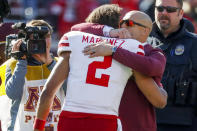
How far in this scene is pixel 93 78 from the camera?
3.49 metres

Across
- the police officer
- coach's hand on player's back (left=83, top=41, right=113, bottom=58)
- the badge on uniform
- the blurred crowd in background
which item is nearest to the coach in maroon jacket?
coach's hand on player's back (left=83, top=41, right=113, bottom=58)

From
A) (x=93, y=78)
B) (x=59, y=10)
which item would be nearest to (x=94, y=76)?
(x=93, y=78)

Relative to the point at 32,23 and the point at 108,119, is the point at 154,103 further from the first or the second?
the point at 32,23

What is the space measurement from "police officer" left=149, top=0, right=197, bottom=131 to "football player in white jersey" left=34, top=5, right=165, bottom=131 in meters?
1.54

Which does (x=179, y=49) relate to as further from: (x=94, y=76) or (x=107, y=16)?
(x=94, y=76)

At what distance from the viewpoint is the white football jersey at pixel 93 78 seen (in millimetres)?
3494

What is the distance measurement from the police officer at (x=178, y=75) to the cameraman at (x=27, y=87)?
1232 mm

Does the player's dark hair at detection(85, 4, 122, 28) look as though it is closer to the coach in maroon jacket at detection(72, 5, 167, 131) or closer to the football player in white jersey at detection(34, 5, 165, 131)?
the coach in maroon jacket at detection(72, 5, 167, 131)

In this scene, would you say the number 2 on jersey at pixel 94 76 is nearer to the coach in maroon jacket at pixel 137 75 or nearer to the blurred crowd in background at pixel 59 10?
the coach in maroon jacket at pixel 137 75

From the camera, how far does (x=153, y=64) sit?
3.53 metres

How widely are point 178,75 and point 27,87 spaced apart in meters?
1.52

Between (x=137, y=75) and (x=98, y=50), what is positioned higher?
(x=98, y=50)

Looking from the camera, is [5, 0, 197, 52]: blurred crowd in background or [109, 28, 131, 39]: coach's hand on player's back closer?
[109, 28, 131, 39]: coach's hand on player's back

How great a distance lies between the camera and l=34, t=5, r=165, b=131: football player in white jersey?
350 cm
